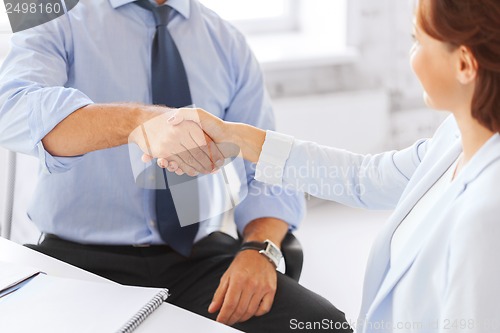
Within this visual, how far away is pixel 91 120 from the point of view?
139 cm

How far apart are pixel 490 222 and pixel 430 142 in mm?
394

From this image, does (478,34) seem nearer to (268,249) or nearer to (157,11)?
(268,249)

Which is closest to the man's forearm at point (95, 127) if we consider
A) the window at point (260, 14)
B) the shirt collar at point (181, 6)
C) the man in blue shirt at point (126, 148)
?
A: the man in blue shirt at point (126, 148)

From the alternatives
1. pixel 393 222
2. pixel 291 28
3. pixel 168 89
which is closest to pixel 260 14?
pixel 291 28

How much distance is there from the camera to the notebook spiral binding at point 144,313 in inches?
40.6

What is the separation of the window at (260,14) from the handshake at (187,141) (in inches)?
75.4

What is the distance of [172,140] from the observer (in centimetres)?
137

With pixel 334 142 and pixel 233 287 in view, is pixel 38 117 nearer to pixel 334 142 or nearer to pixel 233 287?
pixel 233 287

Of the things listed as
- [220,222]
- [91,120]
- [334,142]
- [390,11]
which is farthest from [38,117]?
[390,11]

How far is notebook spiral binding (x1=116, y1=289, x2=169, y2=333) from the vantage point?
1030 millimetres

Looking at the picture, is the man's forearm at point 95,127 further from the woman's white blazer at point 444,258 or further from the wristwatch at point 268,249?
the woman's white blazer at point 444,258

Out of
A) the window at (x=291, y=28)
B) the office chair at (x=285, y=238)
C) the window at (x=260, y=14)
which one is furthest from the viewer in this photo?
the window at (x=260, y=14)

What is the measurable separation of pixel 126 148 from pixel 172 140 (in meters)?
0.26

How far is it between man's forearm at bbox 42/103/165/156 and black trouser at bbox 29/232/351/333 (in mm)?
285
